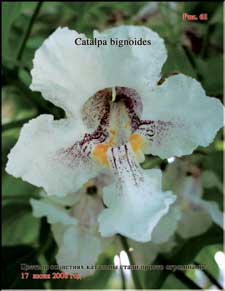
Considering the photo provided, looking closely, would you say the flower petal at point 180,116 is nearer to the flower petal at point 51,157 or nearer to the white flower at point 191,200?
the flower petal at point 51,157

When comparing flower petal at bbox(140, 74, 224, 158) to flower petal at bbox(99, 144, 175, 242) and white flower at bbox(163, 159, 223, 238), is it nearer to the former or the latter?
flower petal at bbox(99, 144, 175, 242)

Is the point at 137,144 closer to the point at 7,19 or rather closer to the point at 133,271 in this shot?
the point at 133,271

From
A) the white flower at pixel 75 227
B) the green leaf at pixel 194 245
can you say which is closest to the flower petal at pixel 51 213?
the white flower at pixel 75 227

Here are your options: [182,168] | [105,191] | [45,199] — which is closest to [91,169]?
[105,191]

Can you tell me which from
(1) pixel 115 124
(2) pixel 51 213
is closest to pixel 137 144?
(1) pixel 115 124

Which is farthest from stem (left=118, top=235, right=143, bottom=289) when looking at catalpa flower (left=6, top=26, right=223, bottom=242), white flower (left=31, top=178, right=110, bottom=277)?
catalpa flower (left=6, top=26, right=223, bottom=242)
